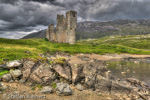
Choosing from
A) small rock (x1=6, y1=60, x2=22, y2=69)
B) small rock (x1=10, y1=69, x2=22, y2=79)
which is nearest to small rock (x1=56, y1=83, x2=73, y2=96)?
small rock (x1=10, y1=69, x2=22, y2=79)

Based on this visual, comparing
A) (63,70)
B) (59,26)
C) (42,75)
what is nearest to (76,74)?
(63,70)

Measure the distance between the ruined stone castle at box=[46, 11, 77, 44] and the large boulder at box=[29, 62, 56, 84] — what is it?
174ft

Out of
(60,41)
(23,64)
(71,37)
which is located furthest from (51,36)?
(23,64)

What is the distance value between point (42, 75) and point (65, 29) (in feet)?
193

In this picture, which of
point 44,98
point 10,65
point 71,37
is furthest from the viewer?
point 71,37

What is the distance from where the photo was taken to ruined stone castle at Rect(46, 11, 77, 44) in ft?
219

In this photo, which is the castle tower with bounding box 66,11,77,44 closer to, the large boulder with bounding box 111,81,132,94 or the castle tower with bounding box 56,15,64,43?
the castle tower with bounding box 56,15,64,43

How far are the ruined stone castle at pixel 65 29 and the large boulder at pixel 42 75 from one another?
2085 inches

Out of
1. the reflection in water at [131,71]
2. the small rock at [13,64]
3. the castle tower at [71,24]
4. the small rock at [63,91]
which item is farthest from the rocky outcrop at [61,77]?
the castle tower at [71,24]

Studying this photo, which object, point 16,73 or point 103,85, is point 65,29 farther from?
point 103,85

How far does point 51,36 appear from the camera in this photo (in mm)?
76000

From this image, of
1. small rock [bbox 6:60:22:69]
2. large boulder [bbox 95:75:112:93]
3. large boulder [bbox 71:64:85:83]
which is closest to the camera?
small rock [bbox 6:60:22:69]

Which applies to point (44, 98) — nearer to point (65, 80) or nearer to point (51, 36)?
point (65, 80)

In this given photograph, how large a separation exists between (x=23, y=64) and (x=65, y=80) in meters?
6.33
